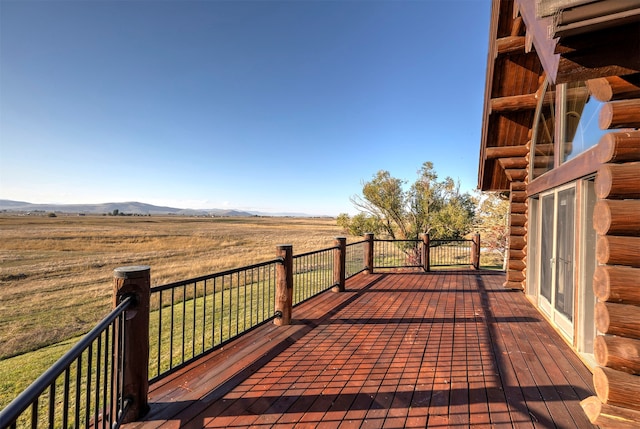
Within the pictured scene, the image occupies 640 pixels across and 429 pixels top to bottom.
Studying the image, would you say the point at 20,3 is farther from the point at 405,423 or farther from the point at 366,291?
the point at 405,423

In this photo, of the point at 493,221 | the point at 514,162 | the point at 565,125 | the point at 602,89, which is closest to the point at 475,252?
the point at 514,162

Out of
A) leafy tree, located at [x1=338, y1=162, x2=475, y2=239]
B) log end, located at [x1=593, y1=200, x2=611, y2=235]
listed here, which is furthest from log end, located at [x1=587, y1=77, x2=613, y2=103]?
leafy tree, located at [x1=338, y1=162, x2=475, y2=239]

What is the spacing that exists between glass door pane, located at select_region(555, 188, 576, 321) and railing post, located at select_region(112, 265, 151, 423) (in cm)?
474

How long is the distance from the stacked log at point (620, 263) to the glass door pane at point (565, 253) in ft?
5.43

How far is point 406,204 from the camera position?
13430 millimetres

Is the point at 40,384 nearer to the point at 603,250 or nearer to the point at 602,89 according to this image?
the point at 603,250

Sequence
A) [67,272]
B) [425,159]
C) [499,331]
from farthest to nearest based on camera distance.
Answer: [67,272], [425,159], [499,331]

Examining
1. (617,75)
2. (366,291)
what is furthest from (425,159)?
(617,75)

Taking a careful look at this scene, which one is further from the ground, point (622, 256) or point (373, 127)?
point (373, 127)

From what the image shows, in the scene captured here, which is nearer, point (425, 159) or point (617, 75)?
point (617, 75)

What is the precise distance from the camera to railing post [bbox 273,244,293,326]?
3936 millimetres

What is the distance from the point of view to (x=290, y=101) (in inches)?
693

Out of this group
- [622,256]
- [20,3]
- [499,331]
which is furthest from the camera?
[20,3]

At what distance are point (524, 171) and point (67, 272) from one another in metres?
21.2
